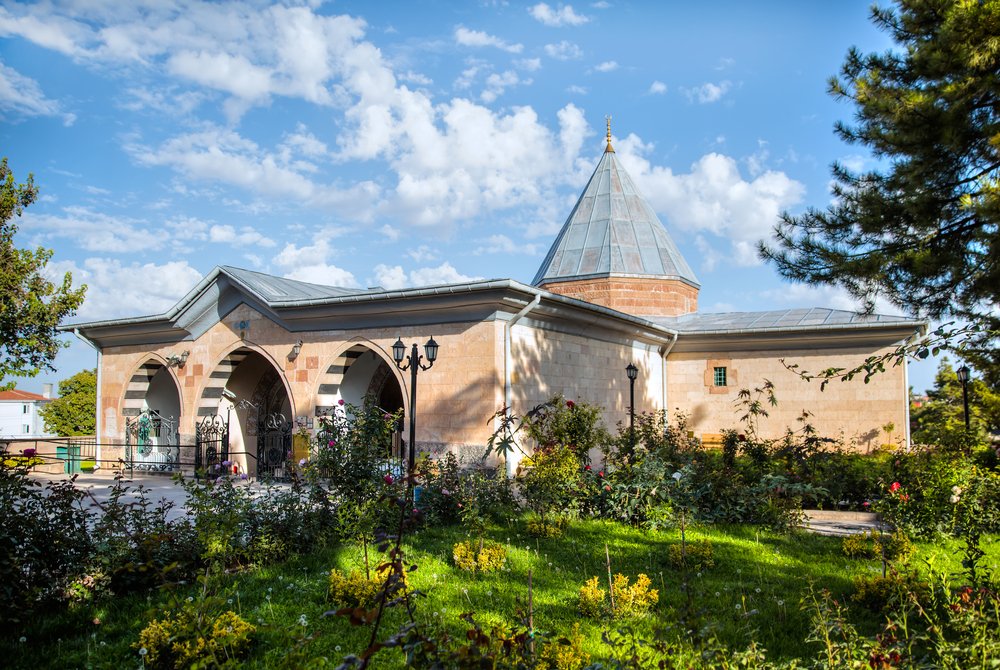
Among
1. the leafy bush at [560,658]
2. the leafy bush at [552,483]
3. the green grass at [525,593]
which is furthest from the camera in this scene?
the leafy bush at [552,483]

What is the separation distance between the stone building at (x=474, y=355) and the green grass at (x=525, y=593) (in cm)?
396

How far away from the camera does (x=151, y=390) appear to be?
1730cm

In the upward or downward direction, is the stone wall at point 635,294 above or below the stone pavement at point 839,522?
above

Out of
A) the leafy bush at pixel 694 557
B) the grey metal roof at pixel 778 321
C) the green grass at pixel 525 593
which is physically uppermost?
the grey metal roof at pixel 778 321

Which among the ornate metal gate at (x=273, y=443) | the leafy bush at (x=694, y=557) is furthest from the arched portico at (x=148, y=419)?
the leafy bush at (x=694, y=557)

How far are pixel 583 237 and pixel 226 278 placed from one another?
425 inches

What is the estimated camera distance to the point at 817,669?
3.83 m

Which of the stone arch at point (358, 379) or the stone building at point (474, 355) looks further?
the stone arch at point (358, 379)

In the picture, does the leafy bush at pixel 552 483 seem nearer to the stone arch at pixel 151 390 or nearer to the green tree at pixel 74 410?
the stone arch at pixel 151 390

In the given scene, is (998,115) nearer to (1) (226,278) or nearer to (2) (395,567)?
(2) (395,567)

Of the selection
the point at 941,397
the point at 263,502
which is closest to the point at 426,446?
the point at 263,502

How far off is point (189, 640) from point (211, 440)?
11.3 metres

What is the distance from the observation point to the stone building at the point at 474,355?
11.6m

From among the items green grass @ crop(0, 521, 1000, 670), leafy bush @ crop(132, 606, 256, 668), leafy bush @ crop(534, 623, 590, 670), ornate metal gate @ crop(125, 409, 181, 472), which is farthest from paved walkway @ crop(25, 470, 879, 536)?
leafy bush @ crop(534, 623, 590, 670)
